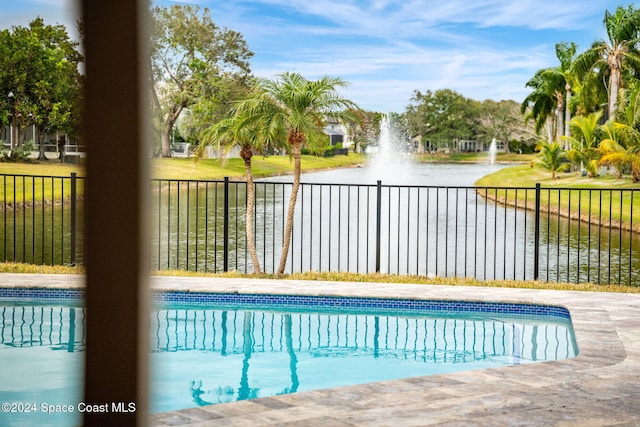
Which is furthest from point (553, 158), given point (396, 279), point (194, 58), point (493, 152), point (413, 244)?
point (493, 152)

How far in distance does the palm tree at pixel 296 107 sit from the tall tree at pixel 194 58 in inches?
1153

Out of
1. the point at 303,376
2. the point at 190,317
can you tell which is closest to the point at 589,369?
the point at 303,376

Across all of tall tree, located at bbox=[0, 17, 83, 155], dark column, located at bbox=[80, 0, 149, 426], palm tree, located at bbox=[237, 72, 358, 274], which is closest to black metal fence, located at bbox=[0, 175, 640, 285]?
palm tree, located at bbox=[237, 72, 358, 274]

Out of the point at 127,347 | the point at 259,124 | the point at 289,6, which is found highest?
the point at 289,6

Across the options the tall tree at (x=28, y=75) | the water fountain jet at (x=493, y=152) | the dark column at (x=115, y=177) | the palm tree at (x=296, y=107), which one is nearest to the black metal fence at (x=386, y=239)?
the palm tree at (x=296, y=107)

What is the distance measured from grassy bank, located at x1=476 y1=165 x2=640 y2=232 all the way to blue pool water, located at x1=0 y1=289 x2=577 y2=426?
5.54 metres

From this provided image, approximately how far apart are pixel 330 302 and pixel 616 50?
25.0 m

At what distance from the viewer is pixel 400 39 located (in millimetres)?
53344

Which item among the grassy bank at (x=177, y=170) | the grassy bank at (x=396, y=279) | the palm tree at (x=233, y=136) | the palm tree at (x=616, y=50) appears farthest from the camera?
the palm tree at (x=616, y=50)

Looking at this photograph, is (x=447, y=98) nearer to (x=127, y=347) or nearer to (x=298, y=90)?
(x=298, y=90)

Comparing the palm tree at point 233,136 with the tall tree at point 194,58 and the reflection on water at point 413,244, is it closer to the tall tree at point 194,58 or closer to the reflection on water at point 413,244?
the reflection on water at point 413,244

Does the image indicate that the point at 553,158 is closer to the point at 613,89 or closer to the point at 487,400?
the point at 613,89

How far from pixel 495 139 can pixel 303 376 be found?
54563 millimetres

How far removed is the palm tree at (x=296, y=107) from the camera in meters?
7.63
